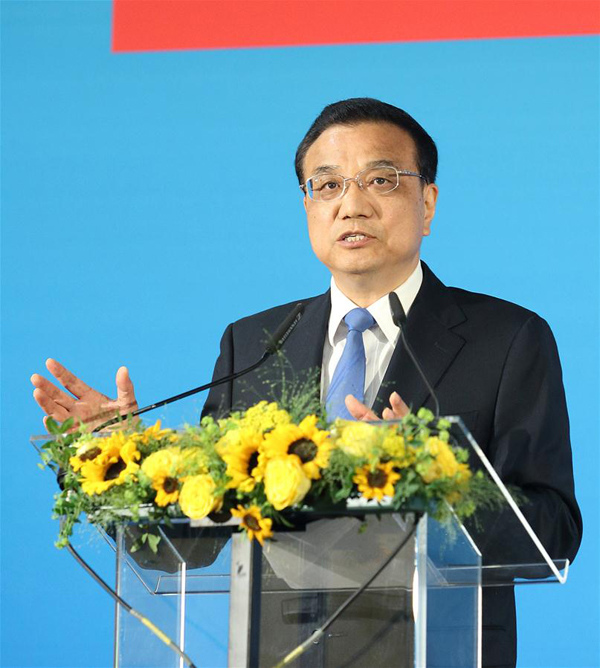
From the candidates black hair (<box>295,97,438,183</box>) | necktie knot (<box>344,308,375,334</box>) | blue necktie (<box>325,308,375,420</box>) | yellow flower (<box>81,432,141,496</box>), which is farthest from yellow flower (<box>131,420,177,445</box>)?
black hair (<box>295,97,438,183</box>)

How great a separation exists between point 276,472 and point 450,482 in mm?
222

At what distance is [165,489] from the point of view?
1.55 m

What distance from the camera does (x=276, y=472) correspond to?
1.45 m

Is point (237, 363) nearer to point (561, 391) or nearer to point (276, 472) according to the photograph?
point (561, 391)

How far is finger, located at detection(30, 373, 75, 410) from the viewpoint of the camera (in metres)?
2.07

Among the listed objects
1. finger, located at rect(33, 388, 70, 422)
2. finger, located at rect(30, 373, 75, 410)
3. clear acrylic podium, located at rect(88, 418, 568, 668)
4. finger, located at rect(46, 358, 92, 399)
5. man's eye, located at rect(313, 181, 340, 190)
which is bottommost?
clear acrylic podium, located at rect(88, 418, 568, 668)

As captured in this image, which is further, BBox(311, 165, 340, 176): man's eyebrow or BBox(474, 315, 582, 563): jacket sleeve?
BBox(311, 165, 340, 176): man's eyebrow

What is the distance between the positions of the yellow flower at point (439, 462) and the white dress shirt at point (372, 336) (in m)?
0.78

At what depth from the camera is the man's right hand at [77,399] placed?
6.75ft

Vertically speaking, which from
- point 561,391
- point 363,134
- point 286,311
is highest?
point 363,134

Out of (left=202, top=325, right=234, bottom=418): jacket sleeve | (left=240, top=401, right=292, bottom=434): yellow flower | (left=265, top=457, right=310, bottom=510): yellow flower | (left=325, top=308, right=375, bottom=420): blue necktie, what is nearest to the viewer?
(left=265, top=457, right=310, bottom=510): yellow flower

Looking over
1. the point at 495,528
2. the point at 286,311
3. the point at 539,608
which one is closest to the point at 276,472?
the point at 495,528

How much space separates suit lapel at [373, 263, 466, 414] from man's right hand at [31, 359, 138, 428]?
47 cm

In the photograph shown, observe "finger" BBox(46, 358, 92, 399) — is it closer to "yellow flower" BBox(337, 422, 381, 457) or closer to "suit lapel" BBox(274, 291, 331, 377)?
"suit lapel" BBox(274, 291, 331, 377)
